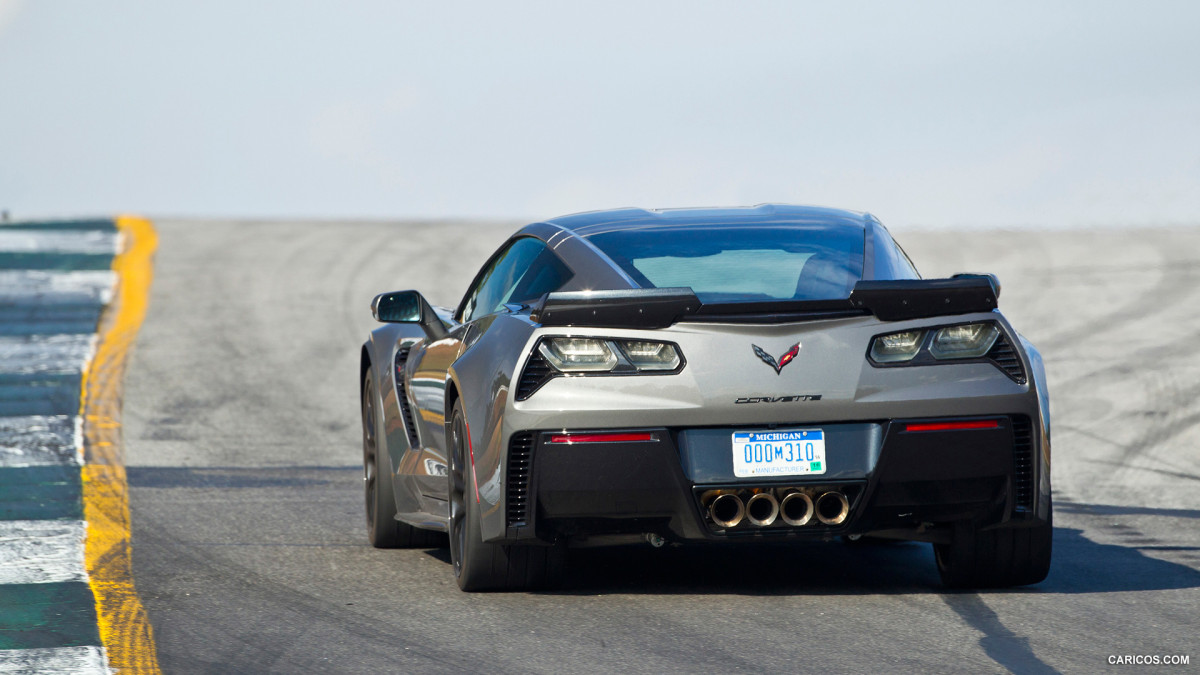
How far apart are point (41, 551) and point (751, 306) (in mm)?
3438

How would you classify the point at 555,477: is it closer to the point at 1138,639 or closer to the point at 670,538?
the point at 670,538

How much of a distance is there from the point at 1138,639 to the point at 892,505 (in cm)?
86

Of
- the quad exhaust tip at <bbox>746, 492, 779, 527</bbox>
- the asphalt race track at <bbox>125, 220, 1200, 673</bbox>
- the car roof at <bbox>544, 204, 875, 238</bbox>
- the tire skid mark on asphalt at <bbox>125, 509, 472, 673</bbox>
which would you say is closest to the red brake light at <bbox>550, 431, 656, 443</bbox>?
the quad exhaust tip at <bbox>746, 492, 779, 527</bbox>

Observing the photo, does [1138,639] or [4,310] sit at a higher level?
[1138,639]

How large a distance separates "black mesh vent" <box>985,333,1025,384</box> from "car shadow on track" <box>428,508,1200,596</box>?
88 centimetres

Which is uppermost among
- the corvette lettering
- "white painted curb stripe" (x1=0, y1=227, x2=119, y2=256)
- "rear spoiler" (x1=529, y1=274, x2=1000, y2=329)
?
"rear spoiler" (x1=529, y1=274, x2=1000, y2=329)

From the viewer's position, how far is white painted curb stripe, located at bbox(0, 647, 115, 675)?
193 inches

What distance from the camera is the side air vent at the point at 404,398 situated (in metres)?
7.12

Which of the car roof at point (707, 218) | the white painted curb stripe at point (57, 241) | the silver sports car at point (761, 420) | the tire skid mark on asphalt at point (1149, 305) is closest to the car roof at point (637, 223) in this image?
the car roof at point (707, 218)

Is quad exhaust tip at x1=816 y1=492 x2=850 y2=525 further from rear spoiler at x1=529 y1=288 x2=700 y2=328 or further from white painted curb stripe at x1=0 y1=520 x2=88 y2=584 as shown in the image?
white painted curb stripe at x1=0 y1=520 x2=88 y2=584

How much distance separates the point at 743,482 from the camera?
5418 millimetres

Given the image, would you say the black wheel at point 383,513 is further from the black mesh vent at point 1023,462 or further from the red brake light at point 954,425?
the black mesh vent at point 1023,462

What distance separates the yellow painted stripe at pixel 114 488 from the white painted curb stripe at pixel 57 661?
0.16ft

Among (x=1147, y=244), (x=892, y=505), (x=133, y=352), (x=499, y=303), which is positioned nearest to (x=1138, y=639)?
(x=892, y=505)
